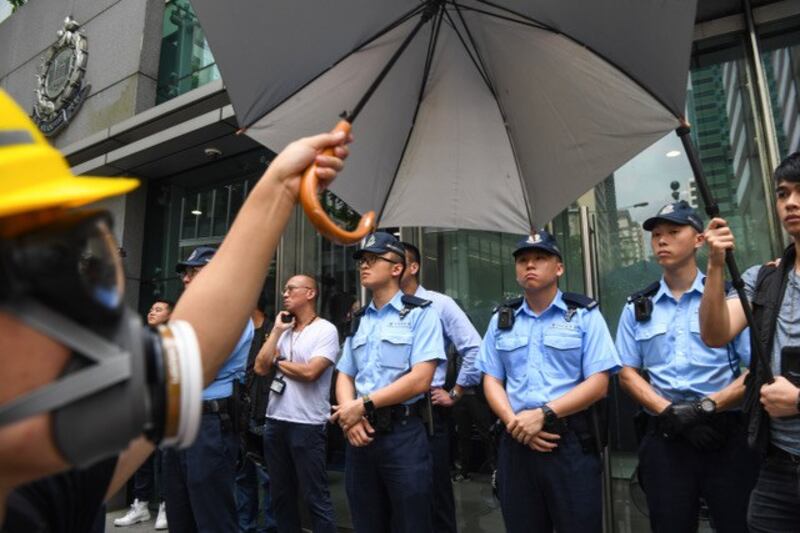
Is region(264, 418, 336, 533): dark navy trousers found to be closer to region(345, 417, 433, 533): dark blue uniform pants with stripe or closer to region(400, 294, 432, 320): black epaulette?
region(345, 417, 433, 533): dark blue uniform pants with stripe

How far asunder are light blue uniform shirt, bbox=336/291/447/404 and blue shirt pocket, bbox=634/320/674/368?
3.76ft

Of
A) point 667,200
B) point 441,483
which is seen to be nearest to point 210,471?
point 441,483

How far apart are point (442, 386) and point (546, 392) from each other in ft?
3.81

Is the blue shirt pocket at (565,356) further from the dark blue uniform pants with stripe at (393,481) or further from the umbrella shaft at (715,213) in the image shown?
the umbrella shaft at (715,213)

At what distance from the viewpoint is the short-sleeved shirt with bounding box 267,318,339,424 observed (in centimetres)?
441

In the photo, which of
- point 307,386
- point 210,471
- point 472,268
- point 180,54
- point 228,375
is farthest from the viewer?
point 180,54

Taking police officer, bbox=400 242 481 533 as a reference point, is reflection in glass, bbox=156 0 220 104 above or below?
above

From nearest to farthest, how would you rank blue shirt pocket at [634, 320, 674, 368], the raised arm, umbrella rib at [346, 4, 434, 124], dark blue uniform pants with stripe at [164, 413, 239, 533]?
umbrella rib at [346, 4, 434, 124], the raised arm, blue shirt pocket at [634, 320, 674, 368], dark blue uniform pants with stripe at [164, 413, 239, 533]

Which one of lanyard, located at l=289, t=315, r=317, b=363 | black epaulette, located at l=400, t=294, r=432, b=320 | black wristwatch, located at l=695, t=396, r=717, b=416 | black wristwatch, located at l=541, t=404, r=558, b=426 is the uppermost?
black epaulette, located at l=400, t=294, r=432, b=320

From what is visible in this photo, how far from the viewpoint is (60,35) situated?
9.23 meters

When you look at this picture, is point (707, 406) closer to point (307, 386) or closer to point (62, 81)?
point (307, 386)

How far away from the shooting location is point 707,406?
284 cm

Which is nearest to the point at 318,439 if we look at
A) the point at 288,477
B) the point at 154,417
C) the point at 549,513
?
the point at 288,477

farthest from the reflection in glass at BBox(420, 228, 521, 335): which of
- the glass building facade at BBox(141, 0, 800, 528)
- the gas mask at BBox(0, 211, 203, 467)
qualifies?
the gas mask at BBox(0, 211, 203, 467)
